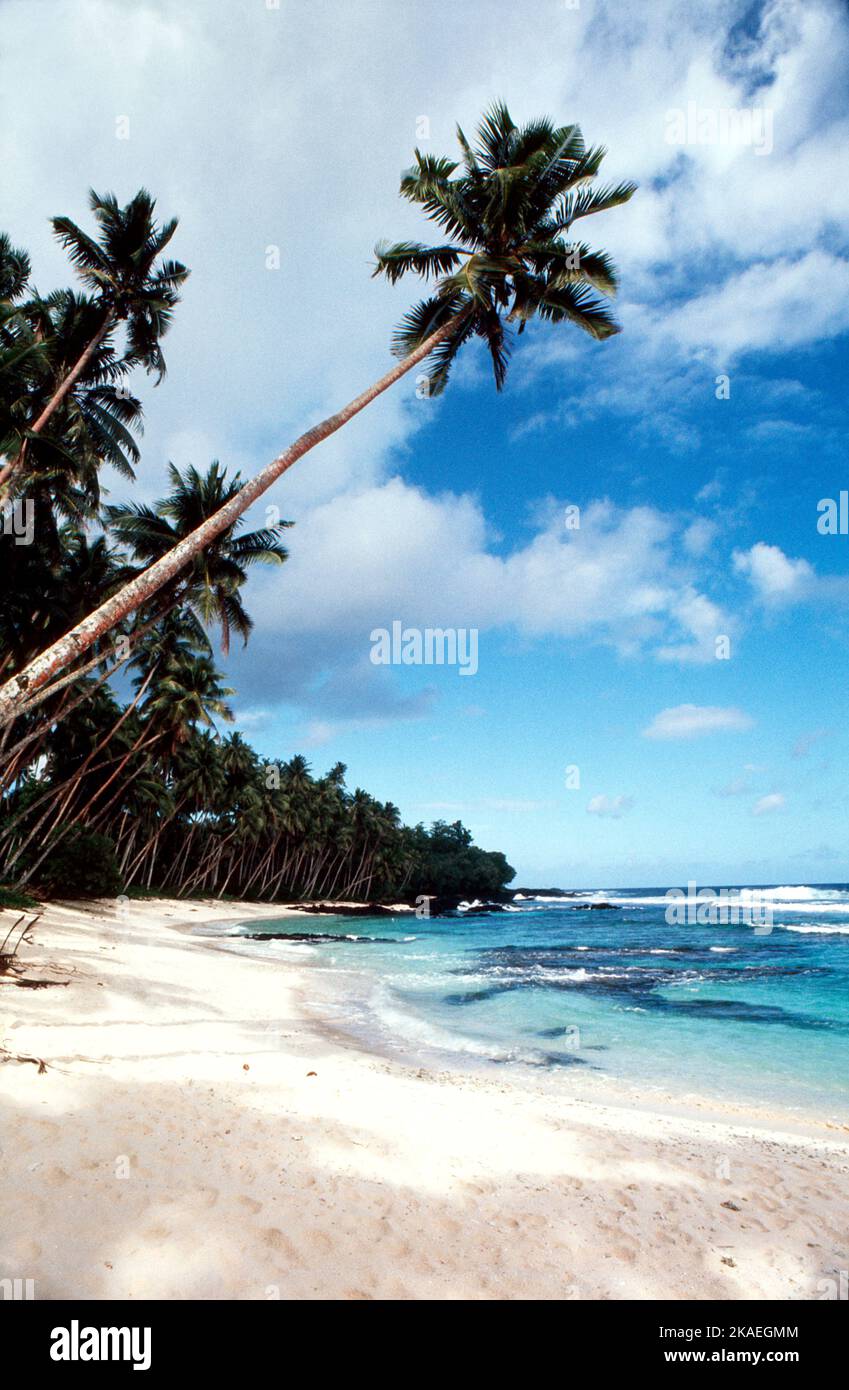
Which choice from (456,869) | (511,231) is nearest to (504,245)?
(511,231)

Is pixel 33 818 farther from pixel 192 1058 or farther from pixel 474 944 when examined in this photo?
pixel 192 1058

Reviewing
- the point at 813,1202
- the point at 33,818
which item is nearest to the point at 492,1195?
the point at 813,1202

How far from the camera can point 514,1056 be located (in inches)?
414

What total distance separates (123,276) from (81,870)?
26.9 m

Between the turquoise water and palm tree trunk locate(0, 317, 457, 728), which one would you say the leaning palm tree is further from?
the turquoise water

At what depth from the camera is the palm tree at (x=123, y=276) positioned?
14.3m

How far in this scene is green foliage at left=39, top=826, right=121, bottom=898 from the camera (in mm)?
31312

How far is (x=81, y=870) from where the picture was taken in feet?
104

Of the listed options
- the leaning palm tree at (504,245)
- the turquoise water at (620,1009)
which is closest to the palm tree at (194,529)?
the leaning palm tree at (504,245)

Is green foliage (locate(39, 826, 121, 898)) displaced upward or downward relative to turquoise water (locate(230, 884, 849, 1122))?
upward

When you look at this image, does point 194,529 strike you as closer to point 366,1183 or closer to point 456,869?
point 366,1183

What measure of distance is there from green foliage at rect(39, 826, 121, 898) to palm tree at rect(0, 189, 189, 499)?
900 inches

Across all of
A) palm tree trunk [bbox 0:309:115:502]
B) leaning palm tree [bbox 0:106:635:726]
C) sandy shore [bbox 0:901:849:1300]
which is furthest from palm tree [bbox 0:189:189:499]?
sandy shore [bbox 0:901:849:1300]
